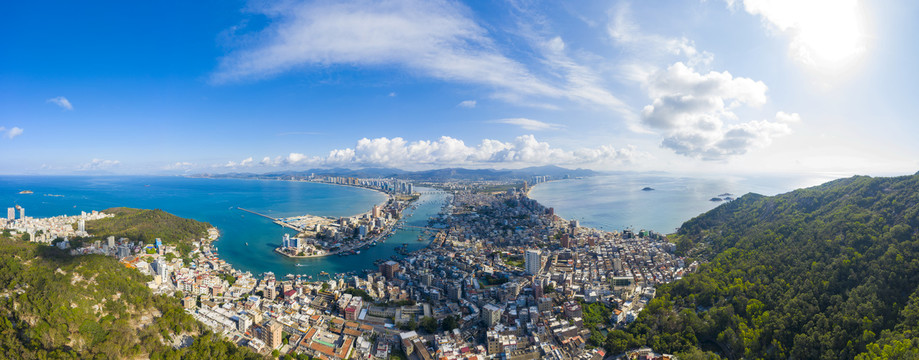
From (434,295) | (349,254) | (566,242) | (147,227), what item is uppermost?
(147,227)

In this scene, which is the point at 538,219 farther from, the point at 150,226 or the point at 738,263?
the point at 150,226

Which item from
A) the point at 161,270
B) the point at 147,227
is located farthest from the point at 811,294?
the point at 147,227

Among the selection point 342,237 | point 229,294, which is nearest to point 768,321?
point 229,294

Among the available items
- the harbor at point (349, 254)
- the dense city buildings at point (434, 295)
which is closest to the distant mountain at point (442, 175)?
the harbor at point (349, 254)

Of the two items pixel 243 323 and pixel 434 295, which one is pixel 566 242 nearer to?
pixel 434 295

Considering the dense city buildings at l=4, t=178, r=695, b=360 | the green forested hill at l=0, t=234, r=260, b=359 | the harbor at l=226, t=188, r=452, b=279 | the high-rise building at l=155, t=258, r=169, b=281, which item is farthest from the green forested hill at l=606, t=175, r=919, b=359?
the high-rise building at l=155, t=258, r=169, b=281

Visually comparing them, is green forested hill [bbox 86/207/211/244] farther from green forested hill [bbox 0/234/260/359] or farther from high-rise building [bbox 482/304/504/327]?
high-rise building [bbox 482/304/504/327]
